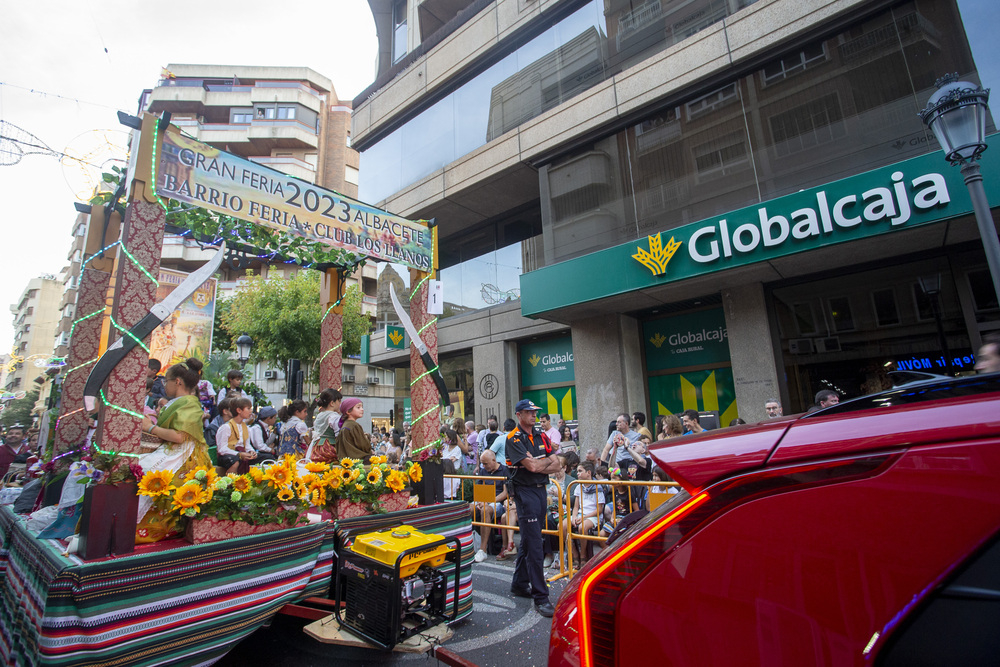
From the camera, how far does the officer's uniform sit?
5012 mm

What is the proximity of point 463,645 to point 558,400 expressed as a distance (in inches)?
383

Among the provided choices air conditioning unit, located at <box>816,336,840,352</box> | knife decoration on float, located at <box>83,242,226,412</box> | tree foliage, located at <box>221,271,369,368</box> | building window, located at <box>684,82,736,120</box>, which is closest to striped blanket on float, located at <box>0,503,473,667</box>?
knife decoration on float, located at <box>83,242,226,412</box>

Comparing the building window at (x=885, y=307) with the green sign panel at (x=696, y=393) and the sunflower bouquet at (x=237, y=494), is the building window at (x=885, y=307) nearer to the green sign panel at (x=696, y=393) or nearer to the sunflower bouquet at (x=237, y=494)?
the green sign panel at (x=696, y=393)

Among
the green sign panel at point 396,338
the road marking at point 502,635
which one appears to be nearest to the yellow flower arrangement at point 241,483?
the road marking at point 502,635

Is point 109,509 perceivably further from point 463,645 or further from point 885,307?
point 885,307

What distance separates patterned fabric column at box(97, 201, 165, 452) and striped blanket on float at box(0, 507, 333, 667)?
36.5 inches

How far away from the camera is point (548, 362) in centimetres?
1389

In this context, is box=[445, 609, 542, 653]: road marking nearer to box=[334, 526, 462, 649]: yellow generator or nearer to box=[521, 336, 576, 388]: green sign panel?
box=[334, 526, 462, 649]: yellow generator

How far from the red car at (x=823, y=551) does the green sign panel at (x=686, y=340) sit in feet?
33.7

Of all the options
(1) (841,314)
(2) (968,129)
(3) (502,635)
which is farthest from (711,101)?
(3) (502,635)

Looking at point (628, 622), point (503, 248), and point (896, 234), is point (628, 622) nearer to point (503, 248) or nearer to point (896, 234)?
point (896, 234)

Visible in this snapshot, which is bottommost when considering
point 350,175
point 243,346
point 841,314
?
point 841,314

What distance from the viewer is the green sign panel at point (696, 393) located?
1065 centimetres

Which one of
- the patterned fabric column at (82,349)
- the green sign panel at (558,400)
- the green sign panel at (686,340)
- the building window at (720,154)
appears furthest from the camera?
the green sign panel at (558,400)
